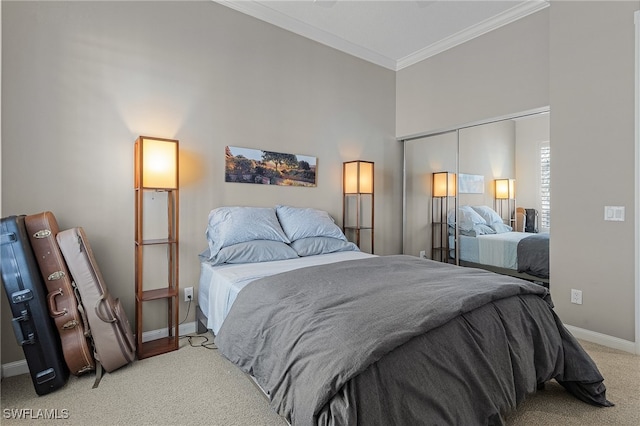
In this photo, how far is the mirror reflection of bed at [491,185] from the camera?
3.22 metres

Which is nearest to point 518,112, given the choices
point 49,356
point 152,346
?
point 152,346

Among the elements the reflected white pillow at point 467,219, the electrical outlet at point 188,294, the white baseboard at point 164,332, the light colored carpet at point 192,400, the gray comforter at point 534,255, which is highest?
the reflected white pillow at point 467,219

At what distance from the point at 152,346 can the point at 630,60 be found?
4358 millimetres

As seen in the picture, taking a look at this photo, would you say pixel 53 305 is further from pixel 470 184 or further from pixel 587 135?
pixel 587 135

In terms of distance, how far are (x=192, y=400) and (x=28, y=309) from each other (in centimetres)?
113

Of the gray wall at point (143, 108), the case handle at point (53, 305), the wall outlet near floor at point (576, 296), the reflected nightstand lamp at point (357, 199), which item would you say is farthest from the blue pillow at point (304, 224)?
the wall outlet near floor at point (576, 296)

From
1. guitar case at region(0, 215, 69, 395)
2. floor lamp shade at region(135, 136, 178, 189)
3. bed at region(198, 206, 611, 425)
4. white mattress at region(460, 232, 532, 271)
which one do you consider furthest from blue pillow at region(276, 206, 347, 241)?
guitar case at region(0, 215, 69, 395)

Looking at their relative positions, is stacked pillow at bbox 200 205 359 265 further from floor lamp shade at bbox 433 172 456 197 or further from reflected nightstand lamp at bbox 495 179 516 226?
reflected nightstand lamp at bbox 495 179 516 226

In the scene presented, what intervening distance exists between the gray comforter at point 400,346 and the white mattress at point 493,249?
1627mm

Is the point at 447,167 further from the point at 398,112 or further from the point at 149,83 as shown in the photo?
the point at 149,83

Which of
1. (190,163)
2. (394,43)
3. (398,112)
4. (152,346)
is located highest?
(394,43)

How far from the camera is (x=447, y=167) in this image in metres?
4.10

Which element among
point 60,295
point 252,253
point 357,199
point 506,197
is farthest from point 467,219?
point 60,295

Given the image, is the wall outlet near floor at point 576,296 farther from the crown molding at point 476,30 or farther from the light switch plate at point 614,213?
the crown molding at point 476,30
